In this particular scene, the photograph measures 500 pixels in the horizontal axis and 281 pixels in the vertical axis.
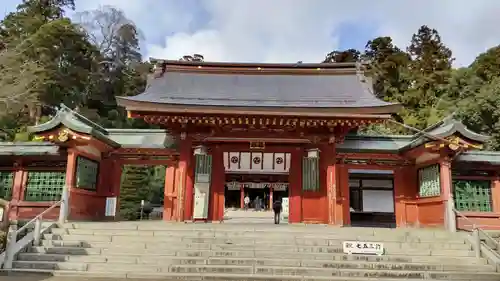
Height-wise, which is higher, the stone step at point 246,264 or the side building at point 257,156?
the side building at point 257,156

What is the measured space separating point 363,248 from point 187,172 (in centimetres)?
666

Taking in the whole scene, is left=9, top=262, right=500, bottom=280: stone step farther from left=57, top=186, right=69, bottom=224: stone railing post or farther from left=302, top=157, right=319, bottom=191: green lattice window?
left=302, top=157, right=319, bottom=191: green lattice window

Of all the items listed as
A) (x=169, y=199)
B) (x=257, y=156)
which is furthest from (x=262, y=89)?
(x=169, y=199)

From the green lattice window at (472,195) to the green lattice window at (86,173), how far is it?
40.7 ft

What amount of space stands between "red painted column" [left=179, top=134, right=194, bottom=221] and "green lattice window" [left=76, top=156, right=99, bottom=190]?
10.4ft

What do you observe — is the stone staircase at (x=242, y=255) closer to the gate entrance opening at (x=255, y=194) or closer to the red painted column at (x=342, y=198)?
the red painted column at (x=342, y=198)

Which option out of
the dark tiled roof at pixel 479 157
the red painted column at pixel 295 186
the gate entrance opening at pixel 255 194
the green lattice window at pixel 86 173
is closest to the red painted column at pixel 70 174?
the green lattice window at pixel 86 173

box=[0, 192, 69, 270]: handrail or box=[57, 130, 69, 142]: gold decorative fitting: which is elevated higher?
box=[57, 130, 69, 142]: gold decorative fitting

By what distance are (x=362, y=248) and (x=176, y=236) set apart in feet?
15.2

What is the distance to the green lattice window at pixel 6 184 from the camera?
44.8 feet

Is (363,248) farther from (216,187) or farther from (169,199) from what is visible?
(169,199)

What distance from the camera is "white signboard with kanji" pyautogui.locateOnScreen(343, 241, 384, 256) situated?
9.27 m

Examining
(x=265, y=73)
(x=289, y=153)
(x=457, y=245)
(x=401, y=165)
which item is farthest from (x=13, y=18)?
(x=457, y=245)

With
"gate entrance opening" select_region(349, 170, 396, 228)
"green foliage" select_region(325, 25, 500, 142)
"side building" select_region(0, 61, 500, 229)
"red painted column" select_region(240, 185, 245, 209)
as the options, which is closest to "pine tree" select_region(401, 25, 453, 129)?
"green foliage" select_region(325, 25, 500, 142)
